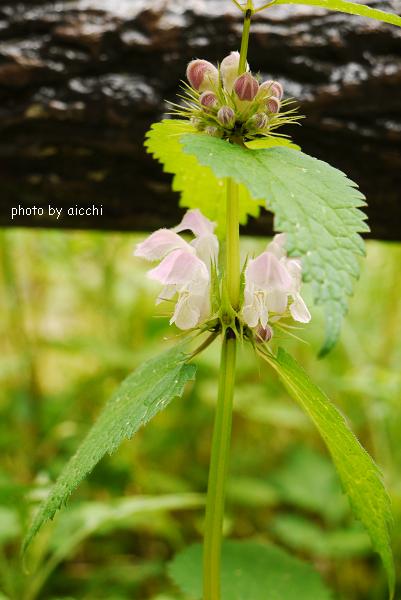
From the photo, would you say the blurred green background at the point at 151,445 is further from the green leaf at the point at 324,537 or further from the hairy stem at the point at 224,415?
the hairy stem at the point at 224,415

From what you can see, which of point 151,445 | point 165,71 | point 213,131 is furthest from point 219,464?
point 151,445

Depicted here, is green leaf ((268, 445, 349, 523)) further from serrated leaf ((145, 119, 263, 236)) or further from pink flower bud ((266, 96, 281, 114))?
pink flower bud ((266, 96, 281, 114))

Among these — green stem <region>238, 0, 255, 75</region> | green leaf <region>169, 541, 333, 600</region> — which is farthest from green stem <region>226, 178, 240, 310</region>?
green leaf <region>169, 541, 333, 600</region>

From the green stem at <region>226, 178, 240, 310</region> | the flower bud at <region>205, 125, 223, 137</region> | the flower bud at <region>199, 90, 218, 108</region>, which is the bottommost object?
the green stem at <region>226, 178, 240, 310</region>

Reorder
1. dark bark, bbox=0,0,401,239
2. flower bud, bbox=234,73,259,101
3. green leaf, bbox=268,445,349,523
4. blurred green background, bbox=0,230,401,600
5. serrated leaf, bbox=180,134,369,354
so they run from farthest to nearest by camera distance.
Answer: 1. green leaf, bbox=268,445,349,523
2. blurred green background, bbox=0,230,401,600
3. dark bark, bbox=0,0,401,239
4. flower bud, bbox=234,73,259,101
5. serrated leaf, bbox=180,134,369,354

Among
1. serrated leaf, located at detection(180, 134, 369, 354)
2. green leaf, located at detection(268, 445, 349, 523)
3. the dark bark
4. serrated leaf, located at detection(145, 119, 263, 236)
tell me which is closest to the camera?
serrated leaf, located at detection(180, 134, 369, 354)

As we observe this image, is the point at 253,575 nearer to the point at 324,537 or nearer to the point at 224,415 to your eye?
the point at 224,415

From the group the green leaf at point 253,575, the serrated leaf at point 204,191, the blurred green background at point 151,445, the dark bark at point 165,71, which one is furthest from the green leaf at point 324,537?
the serrated leaf at point 204,191

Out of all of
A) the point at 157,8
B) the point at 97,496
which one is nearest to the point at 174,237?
the point at 157,8
